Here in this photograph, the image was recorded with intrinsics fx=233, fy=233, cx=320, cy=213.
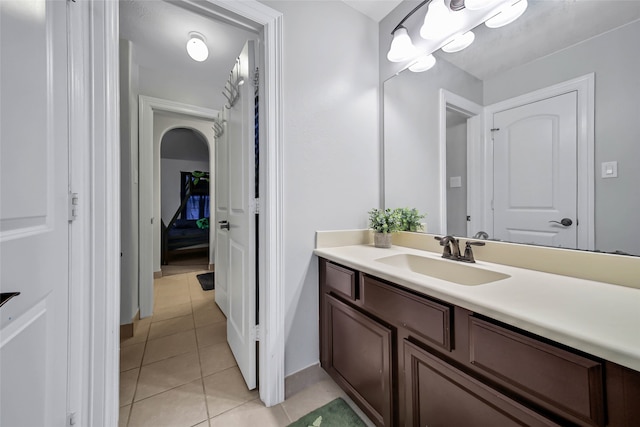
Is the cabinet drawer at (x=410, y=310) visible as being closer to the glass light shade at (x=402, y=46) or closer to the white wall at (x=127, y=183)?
the glass light shade at (x=402, y=46)

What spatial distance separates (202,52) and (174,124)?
1.84 m

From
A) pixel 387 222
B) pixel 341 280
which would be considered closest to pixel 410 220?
pixel 387 222

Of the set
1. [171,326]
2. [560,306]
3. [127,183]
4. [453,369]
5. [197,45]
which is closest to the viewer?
[560,306]

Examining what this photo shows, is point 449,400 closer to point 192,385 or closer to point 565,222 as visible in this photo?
point 565,222

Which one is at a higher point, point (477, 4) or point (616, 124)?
point (477, 4)

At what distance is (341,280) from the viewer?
1232 millimetres

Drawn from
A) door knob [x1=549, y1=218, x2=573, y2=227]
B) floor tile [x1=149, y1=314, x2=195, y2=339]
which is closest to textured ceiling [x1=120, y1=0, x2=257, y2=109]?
door knob [x1=549, y1=218, x2=573, y2=227]

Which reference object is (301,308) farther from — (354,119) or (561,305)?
(354,119)

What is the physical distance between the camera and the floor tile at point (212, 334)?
6.25 ft

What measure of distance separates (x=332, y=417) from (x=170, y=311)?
2.03 metres

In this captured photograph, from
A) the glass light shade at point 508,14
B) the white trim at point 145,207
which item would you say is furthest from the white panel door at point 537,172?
the white trim at point 145,207

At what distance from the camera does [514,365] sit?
0.60 meters
